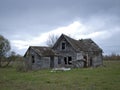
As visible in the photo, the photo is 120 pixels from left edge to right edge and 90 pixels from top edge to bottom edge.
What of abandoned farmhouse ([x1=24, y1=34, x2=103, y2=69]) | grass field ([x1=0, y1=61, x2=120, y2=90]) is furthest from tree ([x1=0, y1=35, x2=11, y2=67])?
grass field ([x1=0, y1=61, x2=120, y2=90])

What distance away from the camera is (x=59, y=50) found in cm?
3788

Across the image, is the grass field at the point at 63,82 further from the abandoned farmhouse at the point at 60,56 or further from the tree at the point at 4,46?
the tree at the point at 4,46

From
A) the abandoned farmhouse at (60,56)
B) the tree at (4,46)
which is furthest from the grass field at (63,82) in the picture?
the tree at (4,46)

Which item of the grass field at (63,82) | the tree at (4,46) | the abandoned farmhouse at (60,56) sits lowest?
the grass field at (63,82)

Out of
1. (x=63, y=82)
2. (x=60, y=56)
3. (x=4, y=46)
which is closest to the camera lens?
(x=63, y=82)

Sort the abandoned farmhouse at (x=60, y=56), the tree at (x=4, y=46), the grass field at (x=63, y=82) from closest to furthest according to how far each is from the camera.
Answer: the grass field at (x=63, y=82) < the abandoned farmhouse at (x=60, y=56) < the tree at (x=4, y=46)

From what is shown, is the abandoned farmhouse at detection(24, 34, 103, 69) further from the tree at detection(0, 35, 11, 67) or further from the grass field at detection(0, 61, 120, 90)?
the grass field at detection(0, 61, 120, 90)

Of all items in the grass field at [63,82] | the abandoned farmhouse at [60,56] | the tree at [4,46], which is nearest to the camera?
the grass field at [63,82]

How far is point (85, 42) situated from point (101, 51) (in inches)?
169

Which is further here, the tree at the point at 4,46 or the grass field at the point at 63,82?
the tree at the point at 4,46

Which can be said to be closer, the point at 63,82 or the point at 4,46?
the point at 63,82

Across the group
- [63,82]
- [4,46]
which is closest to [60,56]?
[4,46]

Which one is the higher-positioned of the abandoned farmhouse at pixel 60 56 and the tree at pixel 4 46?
the tree at pixel 4 46

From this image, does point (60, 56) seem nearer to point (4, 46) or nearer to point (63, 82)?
point (4, 46)
